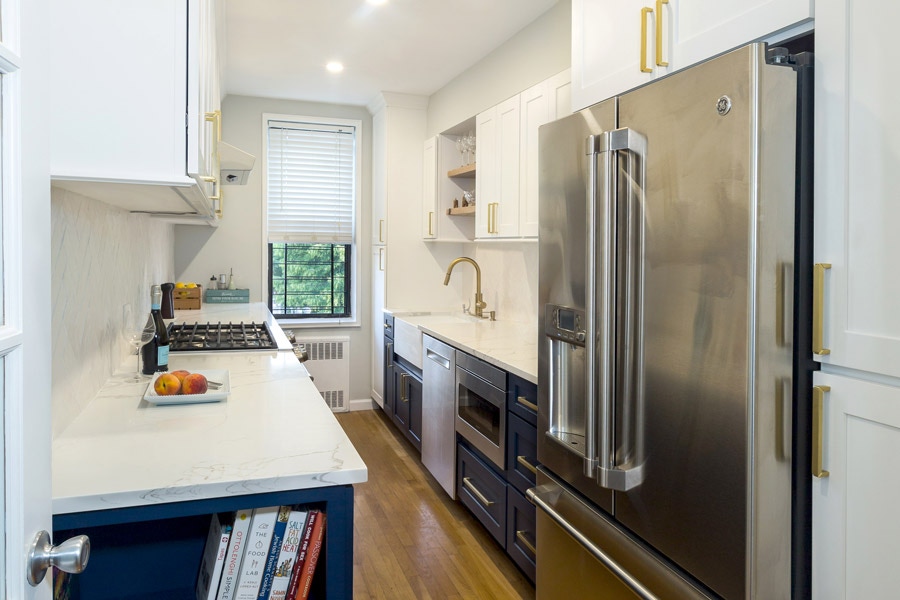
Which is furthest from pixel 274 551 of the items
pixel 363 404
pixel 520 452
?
pixel 363 404

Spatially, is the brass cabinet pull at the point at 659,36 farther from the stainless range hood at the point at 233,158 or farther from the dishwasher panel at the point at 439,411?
the dishwasher panel at the point at 439,411

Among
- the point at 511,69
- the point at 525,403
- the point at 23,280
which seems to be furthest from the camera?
the point at 511,69

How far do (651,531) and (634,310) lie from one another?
1.72 feet

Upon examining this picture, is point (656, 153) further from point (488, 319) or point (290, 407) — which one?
point (488, 319)

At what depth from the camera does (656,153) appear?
4.74 ft

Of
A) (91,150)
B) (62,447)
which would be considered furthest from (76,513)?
(91,150)

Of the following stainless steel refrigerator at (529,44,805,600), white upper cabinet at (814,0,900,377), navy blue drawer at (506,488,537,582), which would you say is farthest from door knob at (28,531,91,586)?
navy blue drawer at (506,488,537,582)

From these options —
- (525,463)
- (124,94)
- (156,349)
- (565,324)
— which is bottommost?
(525,463)

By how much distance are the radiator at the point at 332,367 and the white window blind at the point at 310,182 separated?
86cm

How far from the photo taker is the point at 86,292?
5.94 feet

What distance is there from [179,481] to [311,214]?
166 inches

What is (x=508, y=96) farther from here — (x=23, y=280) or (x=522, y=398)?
(x=23, y=280)

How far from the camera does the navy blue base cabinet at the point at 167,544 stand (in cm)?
123

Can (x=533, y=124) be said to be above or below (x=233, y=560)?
above
